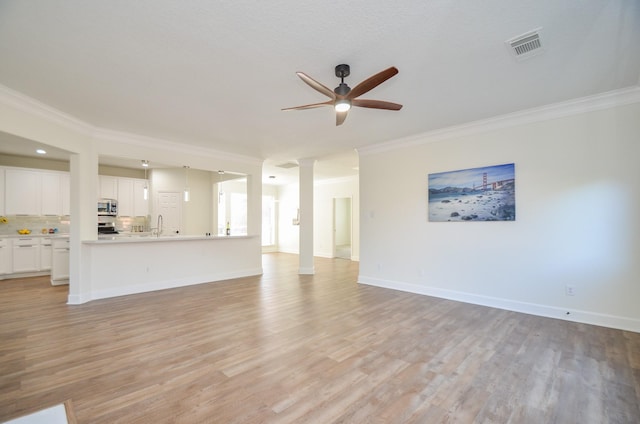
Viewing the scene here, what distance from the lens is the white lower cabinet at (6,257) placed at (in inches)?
233

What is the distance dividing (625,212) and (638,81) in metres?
1.45

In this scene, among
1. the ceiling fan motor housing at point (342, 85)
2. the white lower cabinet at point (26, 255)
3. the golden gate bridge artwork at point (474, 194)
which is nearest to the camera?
the ceiling fan motor housing at point (342, 85)

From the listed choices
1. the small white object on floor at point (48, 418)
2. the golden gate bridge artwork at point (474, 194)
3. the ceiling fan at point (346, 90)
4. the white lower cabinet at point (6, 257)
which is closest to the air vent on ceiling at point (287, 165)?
the golden gate bridge artwork at point (474, 194)

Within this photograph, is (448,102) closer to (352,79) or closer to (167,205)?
(352,79)

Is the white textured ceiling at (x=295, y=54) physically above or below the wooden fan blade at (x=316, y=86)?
above

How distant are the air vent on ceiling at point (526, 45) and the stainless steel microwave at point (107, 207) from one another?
842cm

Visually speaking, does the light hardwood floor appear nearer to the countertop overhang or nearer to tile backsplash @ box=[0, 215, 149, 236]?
the countertop overhang

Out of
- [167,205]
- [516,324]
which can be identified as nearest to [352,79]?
[516,324]

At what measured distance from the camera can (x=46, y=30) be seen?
2197 millimetres

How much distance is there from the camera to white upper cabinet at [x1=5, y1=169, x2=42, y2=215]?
6.14 metres

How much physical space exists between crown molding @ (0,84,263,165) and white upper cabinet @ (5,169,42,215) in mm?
3367

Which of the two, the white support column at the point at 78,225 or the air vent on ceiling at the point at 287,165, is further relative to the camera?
the air vent on ceiling at the point at 287,165

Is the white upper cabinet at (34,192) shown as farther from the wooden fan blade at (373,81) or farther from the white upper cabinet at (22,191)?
the wooden fan blade at (373,81)

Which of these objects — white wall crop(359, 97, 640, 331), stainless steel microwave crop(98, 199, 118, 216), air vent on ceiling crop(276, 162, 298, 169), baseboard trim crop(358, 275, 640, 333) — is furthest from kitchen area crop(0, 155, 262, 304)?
white wall crop(359, 97, 640, 331)
